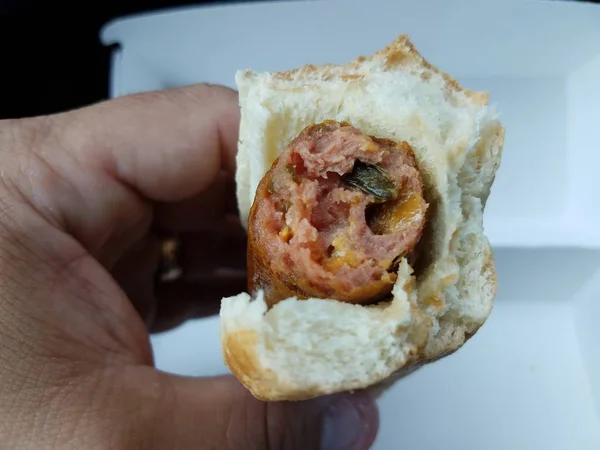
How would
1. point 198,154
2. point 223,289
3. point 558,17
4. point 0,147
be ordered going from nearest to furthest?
point 0,147 < point 198,154 < point 558,17 < point 223,289

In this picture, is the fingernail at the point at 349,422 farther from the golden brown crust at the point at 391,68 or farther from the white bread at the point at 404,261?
the golden brown crust at the point at 391,68

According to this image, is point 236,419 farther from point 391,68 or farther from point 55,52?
point 55,52

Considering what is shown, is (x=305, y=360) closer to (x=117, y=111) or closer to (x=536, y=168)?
(x=117, y=111)

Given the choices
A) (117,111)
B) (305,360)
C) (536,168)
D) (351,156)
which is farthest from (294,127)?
(536,168)

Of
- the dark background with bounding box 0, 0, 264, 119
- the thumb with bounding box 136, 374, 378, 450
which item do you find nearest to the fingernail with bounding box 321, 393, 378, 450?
the thumb with bounding box 136, 374, 378, 450

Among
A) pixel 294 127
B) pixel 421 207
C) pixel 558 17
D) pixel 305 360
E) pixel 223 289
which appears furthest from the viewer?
pixel 223 289

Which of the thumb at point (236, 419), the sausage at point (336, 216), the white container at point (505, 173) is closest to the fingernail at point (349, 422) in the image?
the thumb at point (236, 419)
